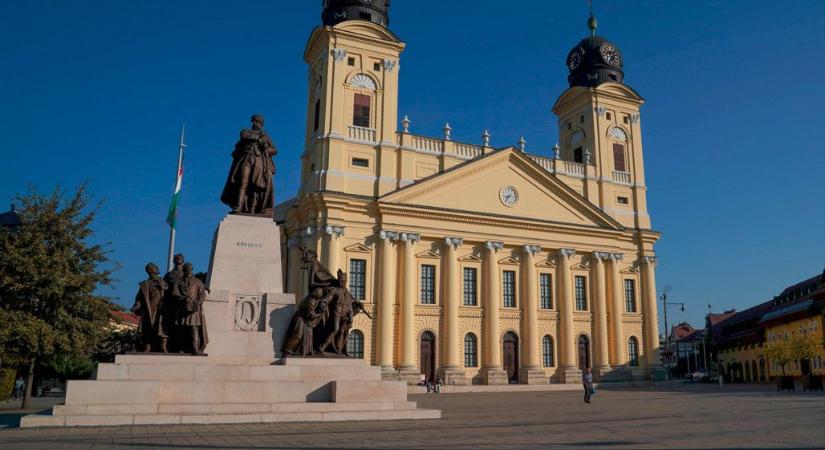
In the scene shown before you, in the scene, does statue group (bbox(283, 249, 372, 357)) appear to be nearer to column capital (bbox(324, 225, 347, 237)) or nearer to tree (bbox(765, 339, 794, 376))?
column capital (bbox(324, 225, 347, 237))

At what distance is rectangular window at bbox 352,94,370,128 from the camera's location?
38.2 meters

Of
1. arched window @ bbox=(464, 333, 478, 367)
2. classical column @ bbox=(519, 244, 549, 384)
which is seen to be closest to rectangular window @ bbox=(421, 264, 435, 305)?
arched window @ bbox=(464, 333, 478, 367)

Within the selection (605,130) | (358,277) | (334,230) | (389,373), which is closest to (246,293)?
(334,230)

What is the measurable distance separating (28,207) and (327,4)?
2563 cm

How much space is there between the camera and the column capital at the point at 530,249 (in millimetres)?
39875

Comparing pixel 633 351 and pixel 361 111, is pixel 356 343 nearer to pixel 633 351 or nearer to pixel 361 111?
pixel 361 111

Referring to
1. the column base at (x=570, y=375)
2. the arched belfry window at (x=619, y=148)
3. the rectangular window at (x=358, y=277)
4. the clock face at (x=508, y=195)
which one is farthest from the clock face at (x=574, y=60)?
the rectangular window at (x=358, y=277)

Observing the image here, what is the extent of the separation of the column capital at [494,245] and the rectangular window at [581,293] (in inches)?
269

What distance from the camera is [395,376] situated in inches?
1348

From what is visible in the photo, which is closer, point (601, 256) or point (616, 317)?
point (616, 317)

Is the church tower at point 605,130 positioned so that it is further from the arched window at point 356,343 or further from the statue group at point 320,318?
the statue group at point 320,318

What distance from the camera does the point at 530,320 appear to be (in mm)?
39094

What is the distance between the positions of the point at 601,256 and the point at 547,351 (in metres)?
7.54

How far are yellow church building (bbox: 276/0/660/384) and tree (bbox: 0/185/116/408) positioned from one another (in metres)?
14.3
